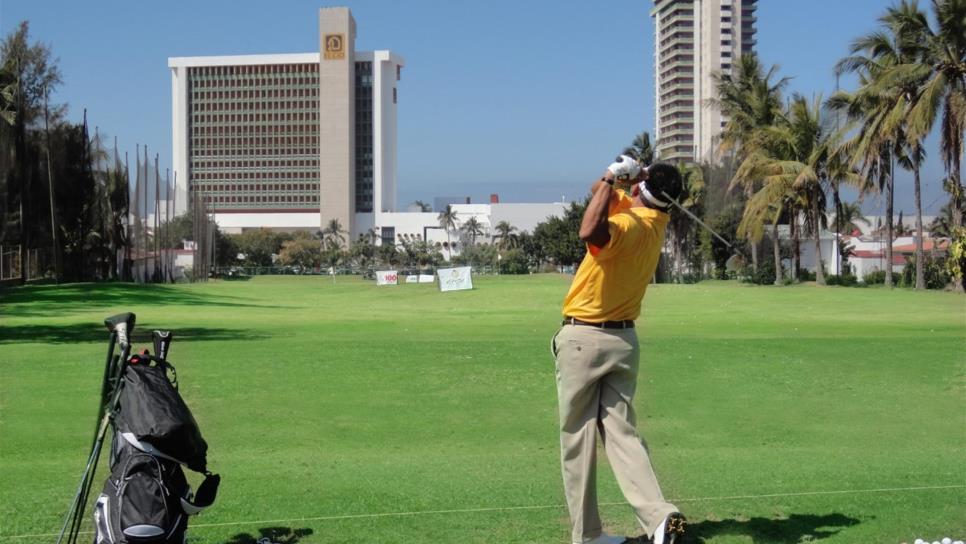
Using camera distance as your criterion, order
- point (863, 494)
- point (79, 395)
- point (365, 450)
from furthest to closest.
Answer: point (79, 395)
point (365, 450)
point (863, 494)

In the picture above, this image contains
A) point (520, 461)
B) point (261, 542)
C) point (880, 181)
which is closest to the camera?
point (261, 542)

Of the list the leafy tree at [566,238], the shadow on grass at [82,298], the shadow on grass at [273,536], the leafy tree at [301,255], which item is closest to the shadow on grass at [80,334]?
the shadow on grass at [82,298]

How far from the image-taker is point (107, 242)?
76.1 m

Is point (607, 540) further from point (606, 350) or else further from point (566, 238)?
point (566, 238)

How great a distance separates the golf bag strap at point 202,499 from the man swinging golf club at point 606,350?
81.8 inches

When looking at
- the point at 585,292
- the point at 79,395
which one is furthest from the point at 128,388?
the point at 79,395

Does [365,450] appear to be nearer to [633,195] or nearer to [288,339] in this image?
[633,195]

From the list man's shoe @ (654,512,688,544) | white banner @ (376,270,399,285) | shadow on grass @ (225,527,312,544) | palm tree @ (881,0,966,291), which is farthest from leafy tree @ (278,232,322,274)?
man's shoe @ (654,512,688,544)

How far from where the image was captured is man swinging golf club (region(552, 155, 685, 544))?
6.49 m

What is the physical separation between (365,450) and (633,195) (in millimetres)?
4549

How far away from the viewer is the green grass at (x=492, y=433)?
726cm

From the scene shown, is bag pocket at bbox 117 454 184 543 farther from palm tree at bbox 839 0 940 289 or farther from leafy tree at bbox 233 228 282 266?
leafy tree at bbox 233 228 282 266

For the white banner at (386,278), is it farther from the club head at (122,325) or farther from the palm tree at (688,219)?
the club head at (122,325)

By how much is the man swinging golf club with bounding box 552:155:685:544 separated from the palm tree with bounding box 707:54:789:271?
5928 cm
